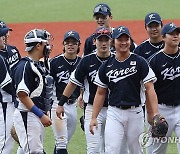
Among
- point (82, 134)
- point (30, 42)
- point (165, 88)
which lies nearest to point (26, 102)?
point (30, 42)

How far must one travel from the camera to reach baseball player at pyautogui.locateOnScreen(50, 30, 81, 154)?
24.6ft

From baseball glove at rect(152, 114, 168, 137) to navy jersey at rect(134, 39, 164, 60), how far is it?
1261mm

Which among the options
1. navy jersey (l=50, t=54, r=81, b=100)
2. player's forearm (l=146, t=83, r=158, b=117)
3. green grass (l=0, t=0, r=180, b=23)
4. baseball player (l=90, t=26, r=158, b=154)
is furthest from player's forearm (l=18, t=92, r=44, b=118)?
green grass (l=0, t=0, r=180, b=23)

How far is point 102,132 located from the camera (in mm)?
7102

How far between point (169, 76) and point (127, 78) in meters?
0.71

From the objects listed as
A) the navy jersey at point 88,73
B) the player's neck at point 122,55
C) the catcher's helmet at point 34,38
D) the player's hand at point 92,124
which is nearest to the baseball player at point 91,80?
the navy jersey at point 88,73

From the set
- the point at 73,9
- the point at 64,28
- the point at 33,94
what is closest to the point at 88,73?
the point at 33,94

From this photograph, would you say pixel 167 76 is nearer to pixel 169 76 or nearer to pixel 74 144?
pixel 169 76

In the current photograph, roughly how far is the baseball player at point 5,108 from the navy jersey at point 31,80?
0.64 meters

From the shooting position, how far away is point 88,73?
23.0ft

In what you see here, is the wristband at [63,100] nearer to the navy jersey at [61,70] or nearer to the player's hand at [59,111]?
the player's hand at [59,111]

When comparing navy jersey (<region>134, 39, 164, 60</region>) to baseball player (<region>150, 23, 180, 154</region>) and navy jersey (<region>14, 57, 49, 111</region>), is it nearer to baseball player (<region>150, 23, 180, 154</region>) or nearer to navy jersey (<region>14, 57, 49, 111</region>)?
baseball player (<region>150, 23, 180, 154</region>)

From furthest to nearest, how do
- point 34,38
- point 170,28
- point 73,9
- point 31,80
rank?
point 73,9, point 170,28, point 34,38, point 31,80

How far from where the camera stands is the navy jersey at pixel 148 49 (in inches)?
288
